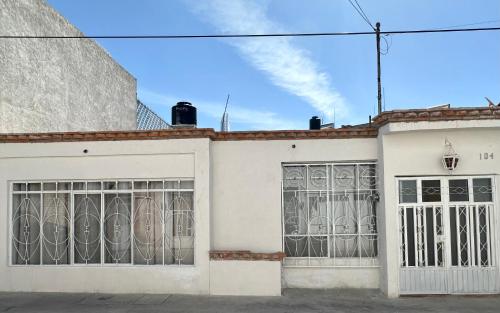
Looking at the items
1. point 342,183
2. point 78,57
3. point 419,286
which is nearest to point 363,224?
point 342,183

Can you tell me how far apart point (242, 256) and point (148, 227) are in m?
2.05

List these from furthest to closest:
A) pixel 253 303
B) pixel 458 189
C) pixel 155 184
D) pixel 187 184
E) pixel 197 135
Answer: pixel 155 184, pixel 187 184, pixel 197 135, pixel 458 189, pixel 253 303

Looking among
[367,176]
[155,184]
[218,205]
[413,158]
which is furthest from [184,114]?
[413,158]

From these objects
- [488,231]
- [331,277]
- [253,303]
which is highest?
[488,231]

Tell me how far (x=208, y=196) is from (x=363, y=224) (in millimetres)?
3166

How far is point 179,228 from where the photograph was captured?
30.2 feet

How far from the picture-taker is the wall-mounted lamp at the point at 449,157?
845cm

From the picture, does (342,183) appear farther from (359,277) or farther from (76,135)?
(76,135)

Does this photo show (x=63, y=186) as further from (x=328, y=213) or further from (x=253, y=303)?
(x=328, y=213)

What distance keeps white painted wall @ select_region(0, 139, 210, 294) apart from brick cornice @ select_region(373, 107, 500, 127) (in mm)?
3581

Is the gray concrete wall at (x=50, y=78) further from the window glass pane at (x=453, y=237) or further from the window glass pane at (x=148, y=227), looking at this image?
the window glass pane at (x=453, y=237)

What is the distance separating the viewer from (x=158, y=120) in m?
21.3

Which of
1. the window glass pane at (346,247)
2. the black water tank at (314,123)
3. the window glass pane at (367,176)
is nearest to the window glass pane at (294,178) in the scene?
the window glass pane at (367,176)

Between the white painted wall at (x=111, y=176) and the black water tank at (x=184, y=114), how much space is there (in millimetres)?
2132
